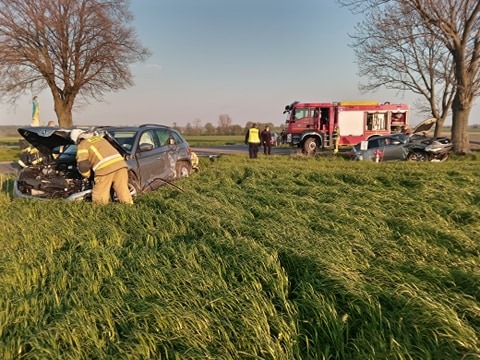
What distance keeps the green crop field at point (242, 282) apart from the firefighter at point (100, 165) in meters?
0.59

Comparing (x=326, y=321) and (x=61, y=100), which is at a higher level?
(x=61, y=100)

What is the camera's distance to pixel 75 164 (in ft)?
22.2

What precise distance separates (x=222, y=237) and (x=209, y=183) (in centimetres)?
402

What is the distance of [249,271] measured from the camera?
10.0 feet

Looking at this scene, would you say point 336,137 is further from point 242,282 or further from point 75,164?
point 242,282

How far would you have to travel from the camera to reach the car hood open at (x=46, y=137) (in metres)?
6.26

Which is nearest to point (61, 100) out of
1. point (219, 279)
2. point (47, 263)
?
point (47, 263)

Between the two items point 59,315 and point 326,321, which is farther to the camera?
point 59,315

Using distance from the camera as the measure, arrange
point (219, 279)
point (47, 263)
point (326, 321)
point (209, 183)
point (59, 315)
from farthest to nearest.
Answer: point (209, 183) → point (47, 263) → point (219, 279) → point (59, 315) → point (326, 321)

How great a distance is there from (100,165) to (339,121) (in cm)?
1557

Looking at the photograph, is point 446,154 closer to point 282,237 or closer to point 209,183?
point 209,183

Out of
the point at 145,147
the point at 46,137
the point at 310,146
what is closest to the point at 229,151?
the point at 310,146

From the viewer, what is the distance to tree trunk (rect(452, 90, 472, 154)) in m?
15.8

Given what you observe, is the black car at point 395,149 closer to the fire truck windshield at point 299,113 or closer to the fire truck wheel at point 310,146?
the fire truck wheel at point 310,146
